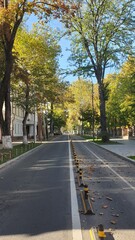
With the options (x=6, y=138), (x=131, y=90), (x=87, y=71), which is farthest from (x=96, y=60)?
(x=6, y=138)

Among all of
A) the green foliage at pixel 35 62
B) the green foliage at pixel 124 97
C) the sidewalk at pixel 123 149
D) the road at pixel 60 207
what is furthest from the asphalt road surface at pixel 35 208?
the green foliage at pixel 124 97

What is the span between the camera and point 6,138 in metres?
29.5

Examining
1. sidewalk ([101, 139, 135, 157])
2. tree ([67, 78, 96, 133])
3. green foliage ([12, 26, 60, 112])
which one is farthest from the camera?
tree ([67, 78, 96, 133])

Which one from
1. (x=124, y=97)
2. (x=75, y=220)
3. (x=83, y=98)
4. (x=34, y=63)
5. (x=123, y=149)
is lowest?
(x=75, y=220)

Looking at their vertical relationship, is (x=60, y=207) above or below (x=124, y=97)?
below

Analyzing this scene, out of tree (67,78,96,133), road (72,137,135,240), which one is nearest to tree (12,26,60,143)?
road (72,137,135,240)

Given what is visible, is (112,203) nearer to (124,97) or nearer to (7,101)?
(7,101)

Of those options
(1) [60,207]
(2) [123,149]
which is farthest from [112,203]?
(2) [123,149]

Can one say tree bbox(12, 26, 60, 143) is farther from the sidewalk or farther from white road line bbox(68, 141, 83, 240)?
white road line bbox(68, 141, 83, 240)

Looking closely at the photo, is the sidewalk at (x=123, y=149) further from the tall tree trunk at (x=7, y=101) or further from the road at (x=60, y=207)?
the road at (x=60, y=207)

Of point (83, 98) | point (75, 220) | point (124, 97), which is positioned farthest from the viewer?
point (83, 98)

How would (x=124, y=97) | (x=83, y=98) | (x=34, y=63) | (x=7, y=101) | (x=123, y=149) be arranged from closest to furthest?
(x=123, y=149) < (x=7, y=101) < (x=34, y=63) < (x=124, y=97) < (x=83, y=98)

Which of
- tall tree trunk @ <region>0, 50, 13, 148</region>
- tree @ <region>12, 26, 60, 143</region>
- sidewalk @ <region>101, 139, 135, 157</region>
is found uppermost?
tree @ <region>12, 26, 60, 143</region>

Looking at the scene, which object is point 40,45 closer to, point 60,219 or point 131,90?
point 131,90
